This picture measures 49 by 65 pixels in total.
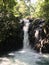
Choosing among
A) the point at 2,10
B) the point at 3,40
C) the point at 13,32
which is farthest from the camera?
the point at 2,10

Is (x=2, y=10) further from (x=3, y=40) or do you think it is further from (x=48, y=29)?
(x=48, y=29)

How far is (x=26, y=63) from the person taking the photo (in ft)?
58.1

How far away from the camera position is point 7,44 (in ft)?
80.2

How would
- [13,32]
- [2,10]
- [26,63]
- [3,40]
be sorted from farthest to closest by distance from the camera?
[2,10]
[13,32]
[3,40]
[26,63]

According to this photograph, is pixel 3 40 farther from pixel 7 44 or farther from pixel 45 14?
pixel 45 14

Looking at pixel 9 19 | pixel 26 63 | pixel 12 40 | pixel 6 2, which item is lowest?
pixel 26 63

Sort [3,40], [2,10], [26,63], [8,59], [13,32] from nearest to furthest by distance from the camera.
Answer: [26,63] → [8,59] → [3,40] → [13,32] → [2,10]

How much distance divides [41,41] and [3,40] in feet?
17.7

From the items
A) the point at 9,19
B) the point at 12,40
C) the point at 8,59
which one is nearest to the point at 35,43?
the point at 12,40

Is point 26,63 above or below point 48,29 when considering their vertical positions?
below

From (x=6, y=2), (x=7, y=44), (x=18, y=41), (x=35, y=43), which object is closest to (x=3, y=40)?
(x=7, y=44)

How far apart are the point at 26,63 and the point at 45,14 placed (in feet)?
36.1

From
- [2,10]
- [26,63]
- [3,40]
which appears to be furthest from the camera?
[2,10]

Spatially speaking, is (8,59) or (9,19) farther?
(9,19)
